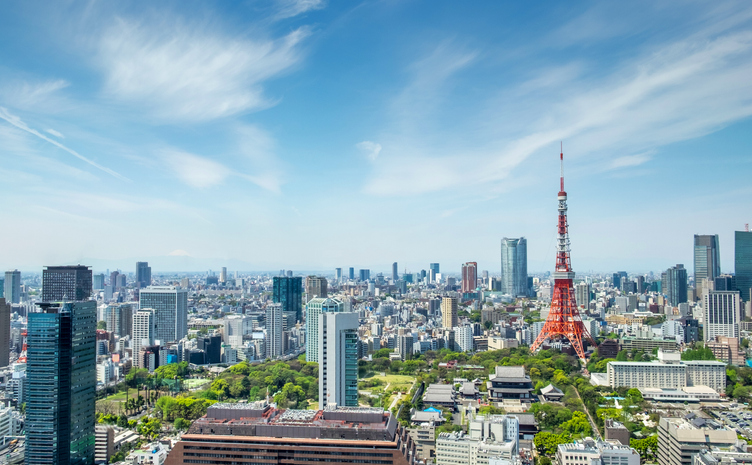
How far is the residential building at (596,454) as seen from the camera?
335 inches

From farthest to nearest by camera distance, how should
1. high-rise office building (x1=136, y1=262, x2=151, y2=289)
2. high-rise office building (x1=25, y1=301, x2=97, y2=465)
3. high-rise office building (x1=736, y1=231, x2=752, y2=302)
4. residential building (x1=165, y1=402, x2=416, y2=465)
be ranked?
high-rise office building (x1=136, y1=262, x2=151, y2=289)
high-rise office building (x1=736, y1=231, x2=752, y2=302)
high-rise office building (x1=25, y1=301, x2=97, y2=465)
residential building (x1=165, y1=402, x2=416, y2=465)

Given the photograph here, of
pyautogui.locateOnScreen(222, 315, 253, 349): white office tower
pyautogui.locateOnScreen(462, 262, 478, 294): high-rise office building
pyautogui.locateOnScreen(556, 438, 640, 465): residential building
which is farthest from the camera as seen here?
pyautogui.locateOnScreen(462, 262, 478, 294): high-rise office building

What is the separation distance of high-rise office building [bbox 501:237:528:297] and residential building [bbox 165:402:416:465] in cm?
3880

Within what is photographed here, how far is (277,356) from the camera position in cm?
2139

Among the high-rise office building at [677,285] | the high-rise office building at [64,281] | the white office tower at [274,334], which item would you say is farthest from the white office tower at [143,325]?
the high-rise office building at [677,285]

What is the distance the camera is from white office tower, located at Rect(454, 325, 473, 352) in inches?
890

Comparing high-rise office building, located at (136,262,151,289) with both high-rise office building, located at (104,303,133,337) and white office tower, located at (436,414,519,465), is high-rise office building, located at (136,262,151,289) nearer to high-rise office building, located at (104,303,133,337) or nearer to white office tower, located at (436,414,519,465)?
high-rise office building, located at (104,303,133,337)

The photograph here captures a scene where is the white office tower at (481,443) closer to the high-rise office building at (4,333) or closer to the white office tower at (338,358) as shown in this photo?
the white office tower at (338,358)

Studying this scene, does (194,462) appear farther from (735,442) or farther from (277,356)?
(277,356)

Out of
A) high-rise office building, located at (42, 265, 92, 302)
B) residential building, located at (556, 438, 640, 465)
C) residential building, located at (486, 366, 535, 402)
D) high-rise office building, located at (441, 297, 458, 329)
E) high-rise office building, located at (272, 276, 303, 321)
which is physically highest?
high-rise office building, located at (42, 265, 92, 302)

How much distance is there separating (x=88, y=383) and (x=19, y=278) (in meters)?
21.5

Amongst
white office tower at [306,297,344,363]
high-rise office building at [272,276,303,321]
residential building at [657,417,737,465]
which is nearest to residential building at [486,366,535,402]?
residential building at [657,417,737,465]

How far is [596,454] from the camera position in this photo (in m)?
8.61

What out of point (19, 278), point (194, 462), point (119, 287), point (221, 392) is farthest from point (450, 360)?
point (119, 287)
